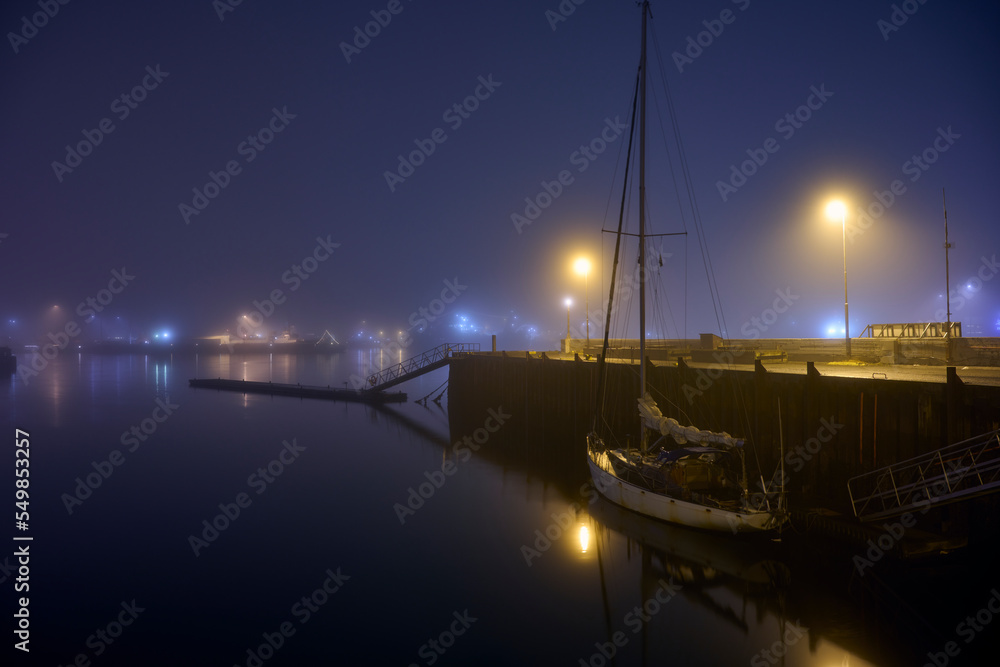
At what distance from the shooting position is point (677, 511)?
20344 mm

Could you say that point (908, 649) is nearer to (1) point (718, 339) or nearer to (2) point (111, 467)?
(1) point (718, 339)

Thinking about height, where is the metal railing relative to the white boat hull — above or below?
above

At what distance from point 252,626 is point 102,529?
42.5 ft

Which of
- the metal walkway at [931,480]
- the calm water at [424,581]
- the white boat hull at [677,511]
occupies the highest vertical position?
the metal walkway at [931,480]

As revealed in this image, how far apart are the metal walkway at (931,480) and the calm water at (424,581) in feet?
6.75

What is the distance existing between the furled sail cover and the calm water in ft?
11.0

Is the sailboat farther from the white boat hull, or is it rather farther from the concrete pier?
the concrete pier

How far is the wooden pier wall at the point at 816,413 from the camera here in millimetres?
17141

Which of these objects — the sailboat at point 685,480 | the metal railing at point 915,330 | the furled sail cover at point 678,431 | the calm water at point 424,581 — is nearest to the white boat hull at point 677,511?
the sailboat at point 685,480

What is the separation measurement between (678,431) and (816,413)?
4.83m

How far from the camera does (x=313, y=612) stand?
17047mm

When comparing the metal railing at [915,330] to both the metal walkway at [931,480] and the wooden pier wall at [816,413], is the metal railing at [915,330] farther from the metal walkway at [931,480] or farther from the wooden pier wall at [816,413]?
the metal walkway at [931,480]

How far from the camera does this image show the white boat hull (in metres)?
18.8

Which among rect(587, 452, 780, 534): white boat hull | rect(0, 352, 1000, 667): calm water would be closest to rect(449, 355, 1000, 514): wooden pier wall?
rect(587, 452, 780, 534): white boat hull
